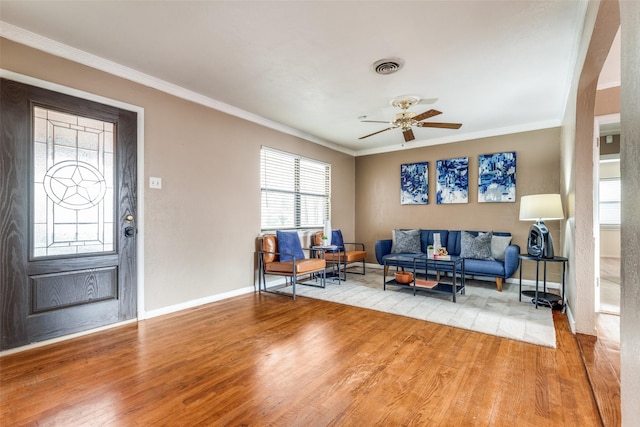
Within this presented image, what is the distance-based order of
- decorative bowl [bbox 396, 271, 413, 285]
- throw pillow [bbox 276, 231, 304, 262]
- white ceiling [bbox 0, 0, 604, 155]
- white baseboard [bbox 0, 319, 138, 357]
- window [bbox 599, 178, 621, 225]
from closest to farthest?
white ceiling [bbox 0, 0, 604, 155] < white baseboard [bbox 0, 319, 138, 357] < decorative bowl [bbox 396, 271, 413, 285] < throw pillow [bbox 276, 231, 304, 262] < window [bbox 599, 178, 621, 225]

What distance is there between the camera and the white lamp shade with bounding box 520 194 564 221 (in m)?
3.60

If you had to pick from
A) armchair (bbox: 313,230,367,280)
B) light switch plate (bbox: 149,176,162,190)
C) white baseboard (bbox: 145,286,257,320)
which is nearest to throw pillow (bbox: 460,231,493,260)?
armchair (bbox: 313,230,367,280)

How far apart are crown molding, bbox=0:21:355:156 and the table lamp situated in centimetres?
381

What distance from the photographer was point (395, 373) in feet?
7.04

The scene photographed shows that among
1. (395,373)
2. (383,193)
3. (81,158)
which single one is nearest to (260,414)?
(395,373)

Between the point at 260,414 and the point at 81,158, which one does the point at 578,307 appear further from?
the point at 81,158

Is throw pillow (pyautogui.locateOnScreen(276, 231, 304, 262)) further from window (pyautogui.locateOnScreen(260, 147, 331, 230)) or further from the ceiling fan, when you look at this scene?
the ceiling fan

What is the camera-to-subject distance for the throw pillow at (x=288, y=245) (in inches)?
178

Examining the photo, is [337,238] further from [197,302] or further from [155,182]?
[155,182]

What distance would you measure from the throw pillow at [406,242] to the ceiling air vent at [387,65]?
3335 mm

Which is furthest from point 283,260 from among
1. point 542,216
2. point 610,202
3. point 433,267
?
point 610,202

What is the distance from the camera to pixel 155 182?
3.39 m

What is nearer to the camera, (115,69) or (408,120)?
(115,69)

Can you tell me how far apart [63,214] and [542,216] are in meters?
5.10
